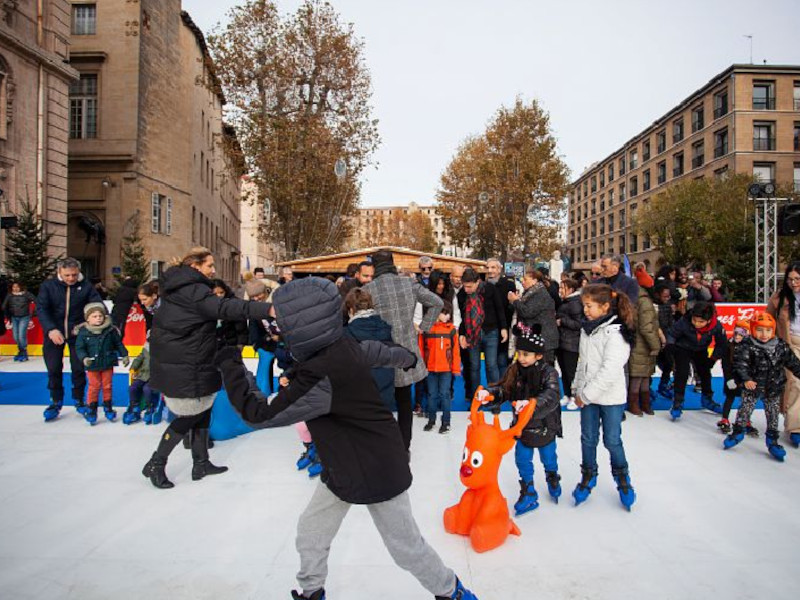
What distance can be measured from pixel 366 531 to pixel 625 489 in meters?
1.92

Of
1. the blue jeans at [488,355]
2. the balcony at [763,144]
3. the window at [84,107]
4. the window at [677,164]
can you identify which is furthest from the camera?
the window at [677,164]

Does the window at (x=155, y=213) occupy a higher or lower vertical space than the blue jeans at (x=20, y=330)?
higher

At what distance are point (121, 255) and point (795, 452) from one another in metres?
26.5

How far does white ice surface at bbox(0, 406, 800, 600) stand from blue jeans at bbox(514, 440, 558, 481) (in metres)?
0.29

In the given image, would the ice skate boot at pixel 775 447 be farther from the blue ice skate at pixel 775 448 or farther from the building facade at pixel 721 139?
the building facade at pixel 721 139

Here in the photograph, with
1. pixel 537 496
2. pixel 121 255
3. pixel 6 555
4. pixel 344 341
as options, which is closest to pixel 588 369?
pixel 537 496

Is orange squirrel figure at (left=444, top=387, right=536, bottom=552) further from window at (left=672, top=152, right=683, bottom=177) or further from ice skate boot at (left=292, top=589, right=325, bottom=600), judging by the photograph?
window at (left=672, top=152, right=683, bottom=177)

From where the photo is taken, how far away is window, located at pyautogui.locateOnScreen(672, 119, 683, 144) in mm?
45312

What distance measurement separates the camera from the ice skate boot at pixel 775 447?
4930mm

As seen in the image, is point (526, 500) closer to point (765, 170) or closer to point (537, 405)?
point (537, 405)

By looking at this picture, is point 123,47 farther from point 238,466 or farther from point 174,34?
point 238,466

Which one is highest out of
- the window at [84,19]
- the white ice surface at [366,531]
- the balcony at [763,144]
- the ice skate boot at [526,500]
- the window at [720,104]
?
the window at [720,104]

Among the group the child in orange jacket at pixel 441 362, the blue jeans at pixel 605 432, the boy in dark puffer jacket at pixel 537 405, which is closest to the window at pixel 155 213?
the child in orange jacket at pixel 441 362

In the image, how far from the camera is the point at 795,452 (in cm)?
521
